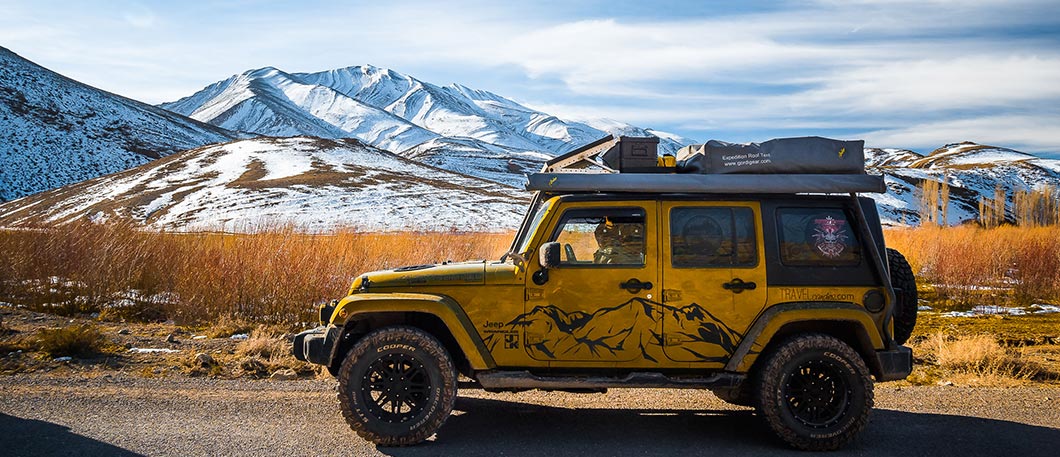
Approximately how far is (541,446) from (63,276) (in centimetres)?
1388

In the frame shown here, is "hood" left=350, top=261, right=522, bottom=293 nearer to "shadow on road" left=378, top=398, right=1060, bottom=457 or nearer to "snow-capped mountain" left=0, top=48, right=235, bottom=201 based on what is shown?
"shadow on road" left=378, top=398, right=1060, bottom=457

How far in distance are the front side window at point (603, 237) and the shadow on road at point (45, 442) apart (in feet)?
12.5

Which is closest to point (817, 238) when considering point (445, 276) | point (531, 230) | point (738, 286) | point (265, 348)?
point (738, 286)

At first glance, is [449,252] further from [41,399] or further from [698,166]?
[698,166]

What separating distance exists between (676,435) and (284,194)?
5434cm

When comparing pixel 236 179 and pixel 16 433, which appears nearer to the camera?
pixel 16 433

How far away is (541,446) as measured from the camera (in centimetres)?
636

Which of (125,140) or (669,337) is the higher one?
A: (125,140)

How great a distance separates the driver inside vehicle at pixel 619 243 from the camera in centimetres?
634

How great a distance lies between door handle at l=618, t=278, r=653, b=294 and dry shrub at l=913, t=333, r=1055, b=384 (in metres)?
5.31

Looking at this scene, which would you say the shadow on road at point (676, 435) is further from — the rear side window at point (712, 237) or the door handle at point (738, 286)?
the rear side window at point (712, 237)

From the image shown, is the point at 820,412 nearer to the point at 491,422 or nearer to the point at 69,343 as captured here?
the point at 491,422

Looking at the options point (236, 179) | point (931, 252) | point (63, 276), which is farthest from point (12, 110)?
point (931, 252)

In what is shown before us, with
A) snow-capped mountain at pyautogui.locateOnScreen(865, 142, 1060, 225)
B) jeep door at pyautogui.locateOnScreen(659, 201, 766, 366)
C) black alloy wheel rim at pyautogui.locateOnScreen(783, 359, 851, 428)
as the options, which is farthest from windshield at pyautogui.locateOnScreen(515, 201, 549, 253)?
snow-capped mountain at pyautogui.locateOnScreen(865, 142, 1060, 225)
